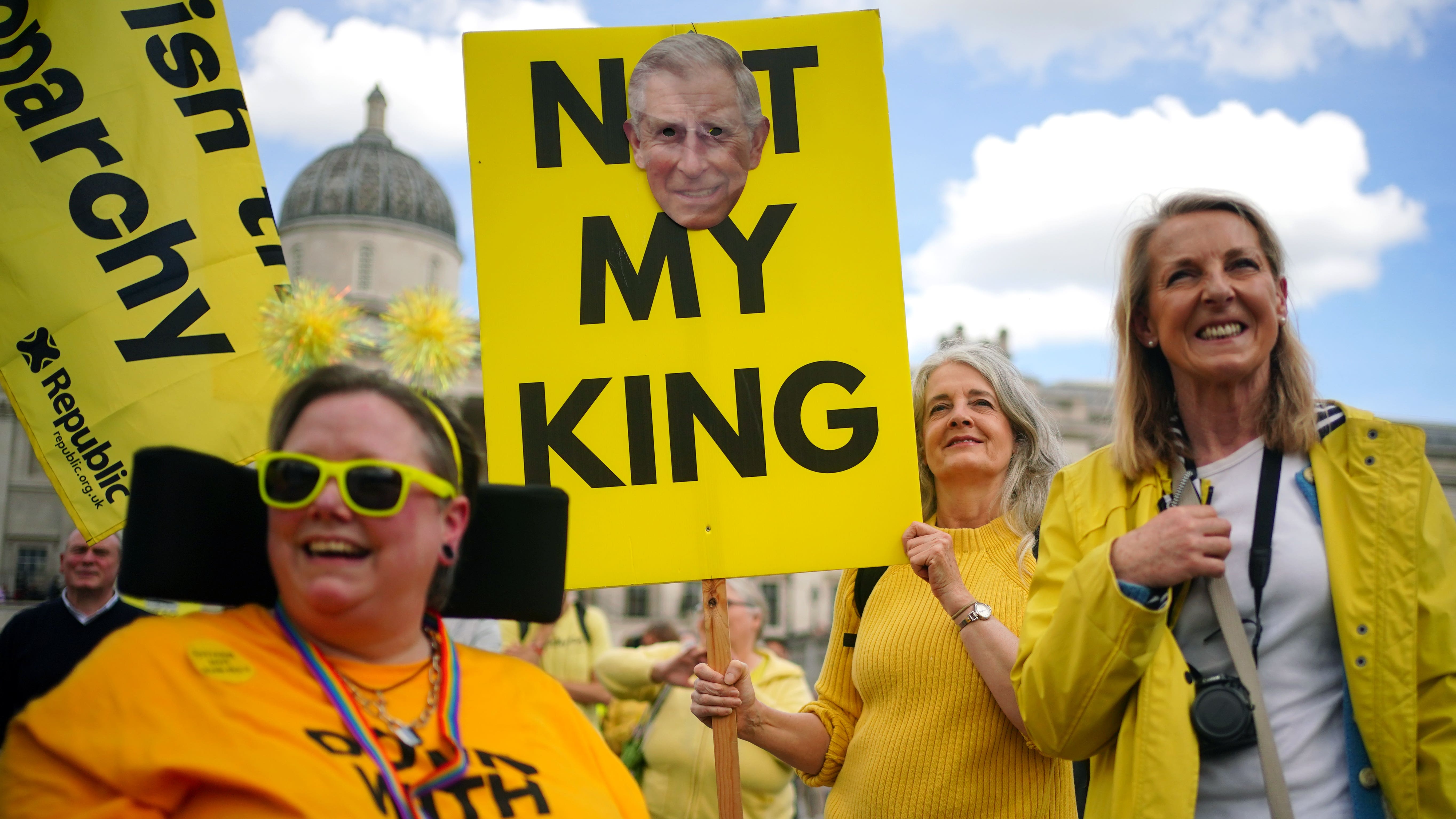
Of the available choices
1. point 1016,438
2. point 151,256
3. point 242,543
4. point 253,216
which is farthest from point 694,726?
point 242,543

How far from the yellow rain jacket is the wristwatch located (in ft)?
1.50

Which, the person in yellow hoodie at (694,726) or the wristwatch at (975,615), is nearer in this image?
the wristwatch at (975,615)

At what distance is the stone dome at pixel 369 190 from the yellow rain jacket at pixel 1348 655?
53600mm

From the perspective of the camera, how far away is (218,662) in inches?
78.8

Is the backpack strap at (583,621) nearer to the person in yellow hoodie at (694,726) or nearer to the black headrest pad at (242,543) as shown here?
the person in yellow hoodie at (694,726)

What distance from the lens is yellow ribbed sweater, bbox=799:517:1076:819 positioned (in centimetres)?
329

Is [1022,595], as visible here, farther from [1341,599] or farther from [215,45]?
[215,45]

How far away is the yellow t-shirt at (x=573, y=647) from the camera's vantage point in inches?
318

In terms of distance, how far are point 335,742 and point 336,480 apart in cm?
46

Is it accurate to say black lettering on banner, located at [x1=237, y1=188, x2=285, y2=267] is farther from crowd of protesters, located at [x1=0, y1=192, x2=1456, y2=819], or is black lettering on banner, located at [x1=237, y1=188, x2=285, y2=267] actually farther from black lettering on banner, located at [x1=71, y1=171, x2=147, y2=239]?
crowd of protesters, located at [x1=0, y1=192, x2=1456, y2=819]

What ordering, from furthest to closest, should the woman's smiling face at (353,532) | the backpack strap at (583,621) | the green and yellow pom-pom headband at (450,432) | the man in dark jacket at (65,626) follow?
the backpack strap at (583,621)
the man in dark jacket at (65,626)
the green and yellow pom-pom headband at (450,432)
the woman's smiling face at (353,532)

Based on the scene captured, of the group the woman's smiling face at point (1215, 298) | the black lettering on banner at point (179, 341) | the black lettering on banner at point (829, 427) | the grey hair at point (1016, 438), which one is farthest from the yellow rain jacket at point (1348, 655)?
the black lettering on banner at point (179, 341)

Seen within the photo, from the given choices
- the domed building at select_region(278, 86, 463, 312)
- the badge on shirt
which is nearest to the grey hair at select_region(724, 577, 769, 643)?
the badge on shirt

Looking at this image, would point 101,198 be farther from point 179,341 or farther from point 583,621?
point 583,621
